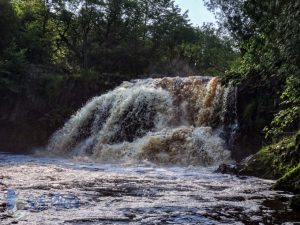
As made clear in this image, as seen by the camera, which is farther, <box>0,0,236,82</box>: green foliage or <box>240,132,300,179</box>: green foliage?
<box>0,0,236,82</box>: green foliage

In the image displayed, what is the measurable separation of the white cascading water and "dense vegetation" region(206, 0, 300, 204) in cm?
149

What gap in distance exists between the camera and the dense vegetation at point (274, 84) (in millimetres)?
9281

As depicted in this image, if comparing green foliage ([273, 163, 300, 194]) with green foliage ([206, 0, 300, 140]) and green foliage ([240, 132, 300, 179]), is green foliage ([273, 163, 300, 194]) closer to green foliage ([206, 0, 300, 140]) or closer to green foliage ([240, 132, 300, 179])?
green foliage ([240, 132, 300, 179])

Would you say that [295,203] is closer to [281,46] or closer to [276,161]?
[281,46]

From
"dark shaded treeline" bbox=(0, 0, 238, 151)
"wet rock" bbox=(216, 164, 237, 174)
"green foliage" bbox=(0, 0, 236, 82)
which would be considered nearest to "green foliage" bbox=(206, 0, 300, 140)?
"wet rock" bbox=(216, 164, 237, 174)

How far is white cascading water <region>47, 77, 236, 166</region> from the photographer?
16.4 metres

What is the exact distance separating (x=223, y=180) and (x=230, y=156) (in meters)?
5.20

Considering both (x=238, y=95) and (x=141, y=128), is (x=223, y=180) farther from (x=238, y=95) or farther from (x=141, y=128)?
(x=141, y=128)

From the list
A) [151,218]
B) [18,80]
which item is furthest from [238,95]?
[18,80]

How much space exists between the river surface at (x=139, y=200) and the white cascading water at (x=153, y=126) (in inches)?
195

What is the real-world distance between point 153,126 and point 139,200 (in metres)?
12.4

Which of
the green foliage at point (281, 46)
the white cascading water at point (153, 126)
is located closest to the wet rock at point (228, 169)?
the green foliage at point (281, 46)

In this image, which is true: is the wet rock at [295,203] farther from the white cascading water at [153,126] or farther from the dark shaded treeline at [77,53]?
the dark shaded treeline at [77,53]

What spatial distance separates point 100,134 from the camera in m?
20.6
